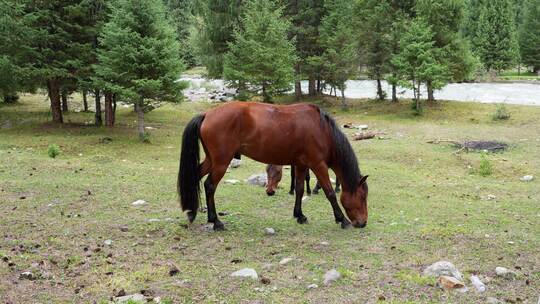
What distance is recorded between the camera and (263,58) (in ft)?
74.5

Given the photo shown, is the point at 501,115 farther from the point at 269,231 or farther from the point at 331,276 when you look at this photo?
the point at 331,276

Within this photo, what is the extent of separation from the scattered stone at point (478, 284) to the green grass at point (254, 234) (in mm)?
86

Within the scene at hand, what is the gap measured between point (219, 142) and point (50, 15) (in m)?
13.0

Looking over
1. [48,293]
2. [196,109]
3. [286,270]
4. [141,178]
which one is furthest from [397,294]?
[196,109]

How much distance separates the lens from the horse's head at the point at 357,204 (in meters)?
7.06

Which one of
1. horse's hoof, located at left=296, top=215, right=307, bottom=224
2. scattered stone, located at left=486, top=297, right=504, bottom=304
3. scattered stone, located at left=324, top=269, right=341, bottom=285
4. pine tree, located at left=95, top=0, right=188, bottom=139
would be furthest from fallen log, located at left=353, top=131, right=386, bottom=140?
scattered stone, located at left=486, top=297, right=504, bottom=304

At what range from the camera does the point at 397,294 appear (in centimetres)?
467

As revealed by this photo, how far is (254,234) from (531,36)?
52.7 metres

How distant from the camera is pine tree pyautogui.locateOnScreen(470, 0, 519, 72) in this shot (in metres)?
47.6

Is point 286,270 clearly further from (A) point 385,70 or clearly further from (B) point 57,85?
(A) point 385,70

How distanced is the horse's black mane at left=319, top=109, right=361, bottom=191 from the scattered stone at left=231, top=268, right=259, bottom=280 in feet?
8.26

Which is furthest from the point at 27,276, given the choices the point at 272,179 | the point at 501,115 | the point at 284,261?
the point at 501,115

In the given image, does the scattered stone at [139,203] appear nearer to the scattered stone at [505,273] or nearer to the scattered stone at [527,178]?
the scattered stone at [505,273]

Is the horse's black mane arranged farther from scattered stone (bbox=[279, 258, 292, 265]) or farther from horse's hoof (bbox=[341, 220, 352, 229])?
scattered stone (bbox=[279, 258, 292, 265])
